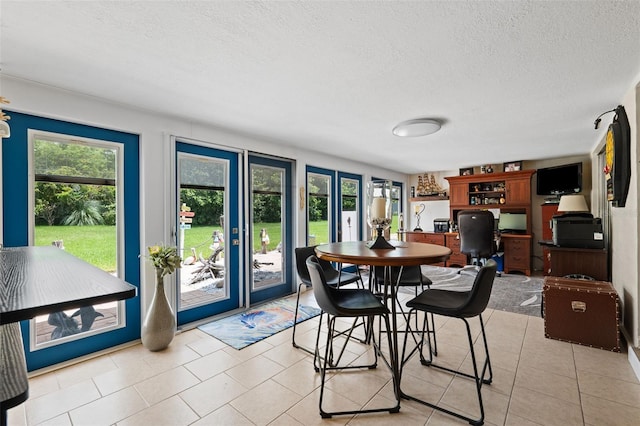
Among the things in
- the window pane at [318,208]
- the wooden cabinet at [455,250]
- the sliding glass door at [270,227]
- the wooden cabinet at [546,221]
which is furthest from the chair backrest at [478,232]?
the sliding glass door at [270,227]

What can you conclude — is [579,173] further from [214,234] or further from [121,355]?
[121,355]

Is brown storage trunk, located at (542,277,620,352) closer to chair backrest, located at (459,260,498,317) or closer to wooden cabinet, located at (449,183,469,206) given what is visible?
chair backrest, located at (459,260,498,317)

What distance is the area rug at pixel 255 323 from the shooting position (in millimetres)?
2843

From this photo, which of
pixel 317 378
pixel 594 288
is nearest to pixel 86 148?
pixel 317 378

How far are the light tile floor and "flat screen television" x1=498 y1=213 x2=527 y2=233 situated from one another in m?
3.86

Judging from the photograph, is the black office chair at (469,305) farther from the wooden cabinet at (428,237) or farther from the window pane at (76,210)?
the wooden cabinet at (428,237)

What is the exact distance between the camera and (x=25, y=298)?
640mm

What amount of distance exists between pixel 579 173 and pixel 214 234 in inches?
247

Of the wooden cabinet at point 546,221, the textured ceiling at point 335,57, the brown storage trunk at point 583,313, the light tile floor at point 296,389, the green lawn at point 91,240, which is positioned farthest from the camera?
the wooden cabinet at point 546,221

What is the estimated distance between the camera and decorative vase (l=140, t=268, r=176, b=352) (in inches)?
101

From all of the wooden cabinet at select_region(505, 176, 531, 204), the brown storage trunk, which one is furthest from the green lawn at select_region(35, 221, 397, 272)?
the wooden cabinet at select_region(505, 176, 531, 204)

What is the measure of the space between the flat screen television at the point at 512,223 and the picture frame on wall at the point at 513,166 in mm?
938

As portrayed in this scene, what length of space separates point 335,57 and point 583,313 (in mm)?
3082

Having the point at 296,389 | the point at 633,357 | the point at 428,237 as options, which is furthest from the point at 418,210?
the point at 296,389
